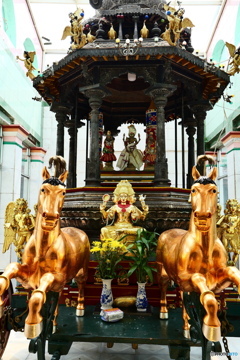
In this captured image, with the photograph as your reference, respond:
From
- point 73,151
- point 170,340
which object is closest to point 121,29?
point 73,151

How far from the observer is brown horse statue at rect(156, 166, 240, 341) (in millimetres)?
2557

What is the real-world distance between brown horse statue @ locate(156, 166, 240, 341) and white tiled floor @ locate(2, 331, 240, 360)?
117 cm

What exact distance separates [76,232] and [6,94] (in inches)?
260

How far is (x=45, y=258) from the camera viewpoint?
3006mm

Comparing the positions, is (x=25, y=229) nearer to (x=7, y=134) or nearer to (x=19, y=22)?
(x=7, y=134)

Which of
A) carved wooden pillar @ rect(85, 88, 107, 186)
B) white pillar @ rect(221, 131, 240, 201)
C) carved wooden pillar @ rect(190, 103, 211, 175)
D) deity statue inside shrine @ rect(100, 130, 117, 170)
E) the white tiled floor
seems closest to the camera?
the white tiled floor

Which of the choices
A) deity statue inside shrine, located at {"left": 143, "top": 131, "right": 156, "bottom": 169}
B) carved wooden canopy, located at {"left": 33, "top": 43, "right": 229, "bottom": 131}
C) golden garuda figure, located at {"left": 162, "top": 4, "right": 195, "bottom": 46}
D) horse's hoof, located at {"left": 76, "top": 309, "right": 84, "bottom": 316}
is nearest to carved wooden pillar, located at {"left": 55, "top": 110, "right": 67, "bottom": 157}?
carved wooden canopy, located at {"left": 33, "top": 43, "right": 229, "bottom": 131}

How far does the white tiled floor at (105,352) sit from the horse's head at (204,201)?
88.2 inches

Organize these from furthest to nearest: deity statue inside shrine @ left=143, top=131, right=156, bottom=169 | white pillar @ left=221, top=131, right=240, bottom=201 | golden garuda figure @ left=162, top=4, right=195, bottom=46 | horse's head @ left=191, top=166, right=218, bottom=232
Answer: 1. white pillar @ left=221, top=131, right=240, bottom=201
2. deity statue inside shrine @ left=143, top=131, right=156, bottom=169
3. golden garuda figure @ left=162, top=4, right=195, bottom=46
4. horse's head @ left=191, top=166, right=218, bottom=232

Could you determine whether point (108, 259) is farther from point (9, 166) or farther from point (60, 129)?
point (9, 166)

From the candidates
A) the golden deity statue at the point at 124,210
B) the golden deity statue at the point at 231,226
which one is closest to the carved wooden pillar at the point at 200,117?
the golden deity statue at the point at 231,226

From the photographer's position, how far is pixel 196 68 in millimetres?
5691

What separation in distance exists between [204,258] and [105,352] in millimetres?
2226

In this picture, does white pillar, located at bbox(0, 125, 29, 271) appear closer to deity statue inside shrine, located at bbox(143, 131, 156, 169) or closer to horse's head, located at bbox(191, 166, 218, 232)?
deity statue inside shrine, located at bbox(143, 131, 156, 169)
